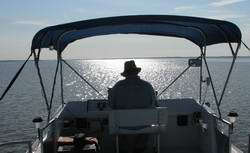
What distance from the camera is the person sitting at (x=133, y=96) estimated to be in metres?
5.79

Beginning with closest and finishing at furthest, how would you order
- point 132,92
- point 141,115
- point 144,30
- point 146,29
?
1. point 141,115
2. point 132,92
3. point 146,29
4. point 144,30

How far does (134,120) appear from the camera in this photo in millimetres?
5582

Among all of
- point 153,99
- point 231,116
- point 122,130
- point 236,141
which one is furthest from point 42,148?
point 236,141

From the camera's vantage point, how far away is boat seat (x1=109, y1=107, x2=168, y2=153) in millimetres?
5566

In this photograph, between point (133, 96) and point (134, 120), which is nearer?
point (134, 120)

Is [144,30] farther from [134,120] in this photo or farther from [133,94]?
[134,120]

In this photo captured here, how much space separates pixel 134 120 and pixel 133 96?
39 centimetres

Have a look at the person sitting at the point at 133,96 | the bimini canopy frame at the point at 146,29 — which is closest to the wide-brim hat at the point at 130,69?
the person sitting at the point at 133,96

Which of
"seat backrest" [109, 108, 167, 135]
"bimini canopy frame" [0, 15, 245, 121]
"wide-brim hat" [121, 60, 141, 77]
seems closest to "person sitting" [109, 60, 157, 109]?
"wide-brim hat" [121, 60, 141, 77]

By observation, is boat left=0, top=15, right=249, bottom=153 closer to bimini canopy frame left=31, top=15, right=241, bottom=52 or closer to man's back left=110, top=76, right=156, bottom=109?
bimini canopy frame left=31, top=15, right=241, bottom=52

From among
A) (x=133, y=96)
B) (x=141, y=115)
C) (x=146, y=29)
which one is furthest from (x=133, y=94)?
(x=146, y=29)

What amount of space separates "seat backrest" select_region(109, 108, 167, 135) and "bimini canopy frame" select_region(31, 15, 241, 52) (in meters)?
1.26

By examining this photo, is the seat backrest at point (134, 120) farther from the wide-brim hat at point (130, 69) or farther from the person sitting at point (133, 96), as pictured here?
the wide-brim hat at point (130, 69)

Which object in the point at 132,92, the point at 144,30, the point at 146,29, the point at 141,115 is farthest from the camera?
the point at 144,30
